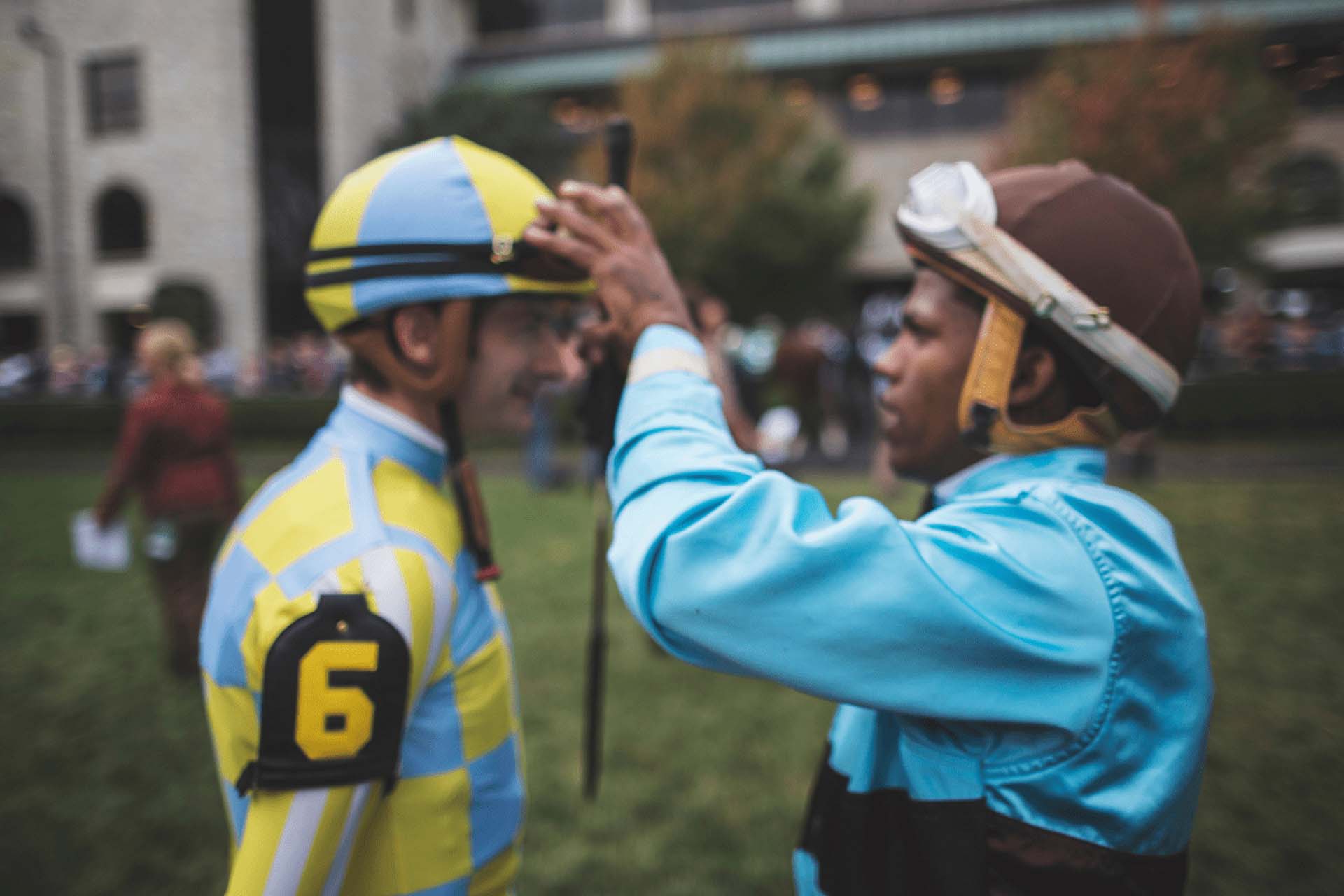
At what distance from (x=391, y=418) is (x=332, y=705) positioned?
0.63m

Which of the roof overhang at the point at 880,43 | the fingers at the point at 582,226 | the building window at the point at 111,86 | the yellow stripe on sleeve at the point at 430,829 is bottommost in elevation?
the yellow stripe on sleeve at the point at 430,829

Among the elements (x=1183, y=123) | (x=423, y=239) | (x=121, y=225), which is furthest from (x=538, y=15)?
(x=423, y=239)

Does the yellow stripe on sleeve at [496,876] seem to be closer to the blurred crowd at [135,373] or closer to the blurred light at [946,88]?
the blurred crowd at [135,373]

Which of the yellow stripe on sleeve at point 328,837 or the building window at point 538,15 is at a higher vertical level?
the building window at point 538,15

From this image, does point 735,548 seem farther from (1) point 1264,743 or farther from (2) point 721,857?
(1) point 1264,743

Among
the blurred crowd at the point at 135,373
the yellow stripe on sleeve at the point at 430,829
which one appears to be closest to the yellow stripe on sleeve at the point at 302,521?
the yellow stripe on sleeve at the point at 430,829

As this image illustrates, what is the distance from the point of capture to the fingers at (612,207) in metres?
1.24

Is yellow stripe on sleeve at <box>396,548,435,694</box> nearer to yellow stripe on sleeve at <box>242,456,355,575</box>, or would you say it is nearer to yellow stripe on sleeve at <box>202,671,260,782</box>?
yellow stripe on sleeve at <box>242,456,355,575</box>

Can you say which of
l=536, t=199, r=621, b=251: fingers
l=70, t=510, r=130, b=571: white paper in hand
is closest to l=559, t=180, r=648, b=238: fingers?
l=536, t=199, r=621, b=251: fingers

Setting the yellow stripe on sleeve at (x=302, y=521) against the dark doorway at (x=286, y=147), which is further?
the dark doorway at (x=286, y=147)

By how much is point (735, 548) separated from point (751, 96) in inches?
917

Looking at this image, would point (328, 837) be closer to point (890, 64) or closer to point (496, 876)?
point (496, 876)

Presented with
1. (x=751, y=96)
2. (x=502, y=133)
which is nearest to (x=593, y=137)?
(x=502, y=133)

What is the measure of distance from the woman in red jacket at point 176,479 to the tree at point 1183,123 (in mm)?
14297
